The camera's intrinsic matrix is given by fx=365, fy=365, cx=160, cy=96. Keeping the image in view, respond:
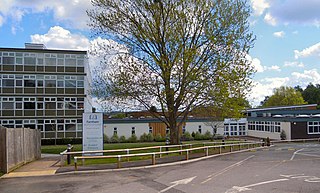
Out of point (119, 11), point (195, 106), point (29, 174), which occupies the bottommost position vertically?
point (29, 174)

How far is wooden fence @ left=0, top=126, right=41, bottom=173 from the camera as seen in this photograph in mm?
15422

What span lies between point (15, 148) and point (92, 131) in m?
5.30

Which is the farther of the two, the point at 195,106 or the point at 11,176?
the point at 195,106

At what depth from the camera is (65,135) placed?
4419 centimetres

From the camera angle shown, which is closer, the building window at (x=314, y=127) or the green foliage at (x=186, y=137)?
the building window at (x=314, y=127)

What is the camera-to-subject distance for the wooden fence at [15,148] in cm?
1542

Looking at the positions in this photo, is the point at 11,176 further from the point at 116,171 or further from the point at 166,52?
the point at 166,52

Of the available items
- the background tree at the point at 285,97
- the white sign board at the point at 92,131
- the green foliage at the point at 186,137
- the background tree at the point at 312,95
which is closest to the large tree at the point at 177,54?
the white sign board at the point at 92,131

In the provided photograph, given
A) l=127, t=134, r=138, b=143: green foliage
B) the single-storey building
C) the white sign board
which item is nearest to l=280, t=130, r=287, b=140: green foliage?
the single-storey building

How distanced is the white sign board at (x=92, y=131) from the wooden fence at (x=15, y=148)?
10.6 feet

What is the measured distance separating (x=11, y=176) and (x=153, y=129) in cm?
4247

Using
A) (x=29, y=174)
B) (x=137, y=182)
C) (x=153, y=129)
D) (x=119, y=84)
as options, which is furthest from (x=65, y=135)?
(x=137, y=182)

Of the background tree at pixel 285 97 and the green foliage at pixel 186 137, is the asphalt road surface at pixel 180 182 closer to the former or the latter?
the green foliage at pixel 186 137

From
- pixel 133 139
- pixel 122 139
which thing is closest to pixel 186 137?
pixel 133 139
